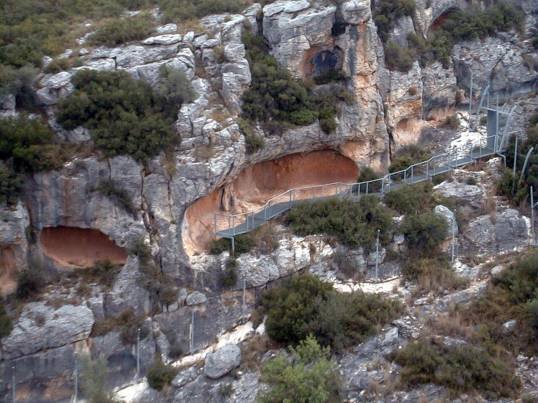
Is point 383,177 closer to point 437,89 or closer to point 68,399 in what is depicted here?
point 437,89

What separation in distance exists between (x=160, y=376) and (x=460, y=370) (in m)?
7.35

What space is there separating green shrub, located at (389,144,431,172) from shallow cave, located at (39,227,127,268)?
947cm

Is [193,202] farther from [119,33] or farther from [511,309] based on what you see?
[511,309]

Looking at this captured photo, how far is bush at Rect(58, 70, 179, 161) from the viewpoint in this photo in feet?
70.6

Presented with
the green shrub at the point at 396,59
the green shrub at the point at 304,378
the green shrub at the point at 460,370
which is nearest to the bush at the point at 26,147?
the green shrub at the point at 304,378

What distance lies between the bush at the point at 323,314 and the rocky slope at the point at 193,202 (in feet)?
1.55

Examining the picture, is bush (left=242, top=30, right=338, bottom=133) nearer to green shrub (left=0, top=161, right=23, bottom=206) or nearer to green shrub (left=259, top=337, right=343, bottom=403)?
green shrub (left=0, top=161, right=23, bottom=206)

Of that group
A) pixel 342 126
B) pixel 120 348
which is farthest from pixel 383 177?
pixel 120 348

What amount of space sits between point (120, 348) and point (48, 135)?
6.03 metres

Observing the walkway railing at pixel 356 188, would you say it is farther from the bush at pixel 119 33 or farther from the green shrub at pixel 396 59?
the bush at pixel 119 33

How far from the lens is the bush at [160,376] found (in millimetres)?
20016

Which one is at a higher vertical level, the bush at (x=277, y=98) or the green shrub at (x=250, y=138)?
the bush at (x=277, y=98)

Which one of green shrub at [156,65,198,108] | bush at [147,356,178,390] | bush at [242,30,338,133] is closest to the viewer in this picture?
bush at [147,356,178,390]

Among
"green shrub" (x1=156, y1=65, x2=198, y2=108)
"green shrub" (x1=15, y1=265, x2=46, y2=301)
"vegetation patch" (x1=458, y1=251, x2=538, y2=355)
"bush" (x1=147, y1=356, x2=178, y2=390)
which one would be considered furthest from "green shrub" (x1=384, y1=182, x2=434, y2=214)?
"green shrub" (x1=15, y1=265, x2=46, y2=301)
